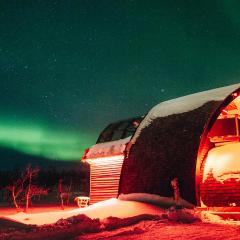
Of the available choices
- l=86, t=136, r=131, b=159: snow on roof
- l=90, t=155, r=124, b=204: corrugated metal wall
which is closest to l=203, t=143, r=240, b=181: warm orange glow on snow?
l=86, t=136, r=131, b=159: snow on roof

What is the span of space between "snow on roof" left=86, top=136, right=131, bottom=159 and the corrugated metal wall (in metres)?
0.27

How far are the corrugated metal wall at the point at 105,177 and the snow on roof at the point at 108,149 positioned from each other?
0.89 feet

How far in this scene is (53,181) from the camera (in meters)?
69.2

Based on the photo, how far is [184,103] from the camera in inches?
674

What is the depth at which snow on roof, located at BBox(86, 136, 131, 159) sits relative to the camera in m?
18.2

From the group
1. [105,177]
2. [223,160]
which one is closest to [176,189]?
[223,160]

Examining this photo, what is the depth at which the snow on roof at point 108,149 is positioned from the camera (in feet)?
59.6

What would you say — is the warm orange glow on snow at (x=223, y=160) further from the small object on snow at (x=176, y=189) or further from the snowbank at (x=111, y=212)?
the snowbank at (x=111, y=212)

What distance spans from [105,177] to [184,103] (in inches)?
210

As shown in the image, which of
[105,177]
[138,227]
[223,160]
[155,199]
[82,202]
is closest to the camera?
[138,227]

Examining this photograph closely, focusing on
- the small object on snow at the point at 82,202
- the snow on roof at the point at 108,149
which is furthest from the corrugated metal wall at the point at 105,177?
the small object on snow at the point at 82,202

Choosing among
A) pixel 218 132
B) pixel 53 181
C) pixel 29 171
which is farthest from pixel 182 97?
pixel 53 181

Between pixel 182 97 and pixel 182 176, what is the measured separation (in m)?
4.48

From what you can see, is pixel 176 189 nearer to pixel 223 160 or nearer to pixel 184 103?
pixel 223 160
